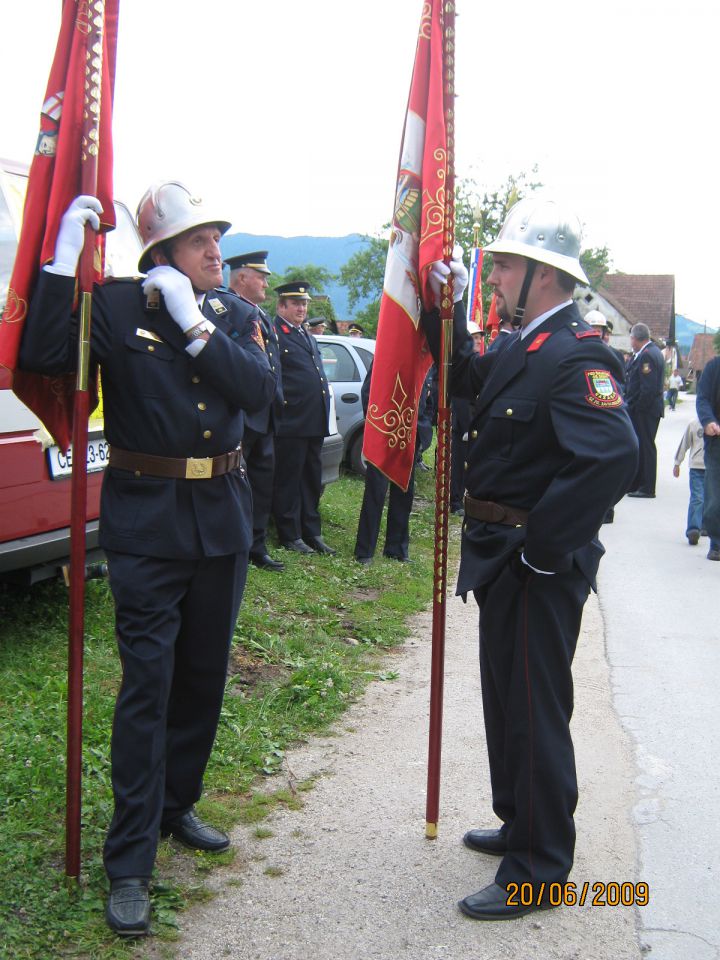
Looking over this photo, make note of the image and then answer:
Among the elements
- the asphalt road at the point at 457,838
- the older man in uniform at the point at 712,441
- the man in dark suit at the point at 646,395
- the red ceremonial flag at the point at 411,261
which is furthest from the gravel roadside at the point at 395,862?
the man in dark suit at the point at 646,395

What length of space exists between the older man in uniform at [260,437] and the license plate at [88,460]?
2130 mm

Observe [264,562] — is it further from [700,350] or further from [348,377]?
[700,350]

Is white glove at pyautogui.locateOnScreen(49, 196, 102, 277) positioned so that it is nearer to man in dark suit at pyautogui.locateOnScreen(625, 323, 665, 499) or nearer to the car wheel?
the car wheel

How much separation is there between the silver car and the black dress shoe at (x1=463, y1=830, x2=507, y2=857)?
28.0ft

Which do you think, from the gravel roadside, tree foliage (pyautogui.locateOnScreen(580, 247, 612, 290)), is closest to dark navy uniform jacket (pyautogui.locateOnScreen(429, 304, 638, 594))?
the gravel roadside

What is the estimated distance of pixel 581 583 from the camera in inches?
130

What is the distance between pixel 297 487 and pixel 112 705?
14.0 ft

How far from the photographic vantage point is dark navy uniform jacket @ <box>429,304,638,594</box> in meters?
3.04

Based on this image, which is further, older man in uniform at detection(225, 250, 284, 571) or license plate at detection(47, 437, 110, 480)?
older man in uniform at detection(225, 250, 284, 571)

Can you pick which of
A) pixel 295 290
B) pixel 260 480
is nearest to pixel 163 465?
pixel 260 480

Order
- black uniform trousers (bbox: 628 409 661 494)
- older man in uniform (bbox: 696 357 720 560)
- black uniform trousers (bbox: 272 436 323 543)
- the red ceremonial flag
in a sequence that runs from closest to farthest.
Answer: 1. the red ceremonial flag
2. black uniform trousers (bbox: 272 436 323 543)
3. older man in uniform (bbox: 696 357 720 560)
4. black uniform trousers (bbox: 628 409 661 494)

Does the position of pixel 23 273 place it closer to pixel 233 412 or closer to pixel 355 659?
pixel 233 412

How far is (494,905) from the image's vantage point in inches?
126

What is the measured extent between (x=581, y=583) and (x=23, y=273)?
204cm
